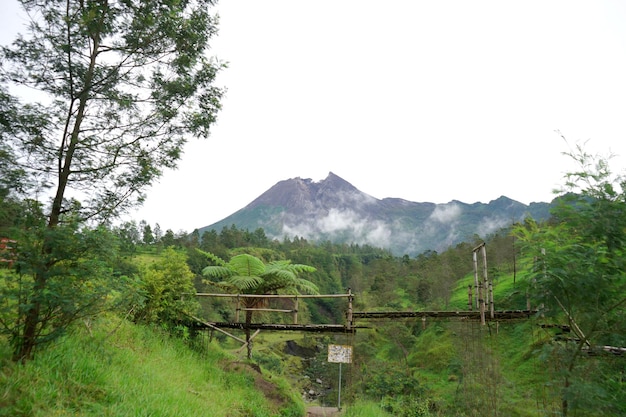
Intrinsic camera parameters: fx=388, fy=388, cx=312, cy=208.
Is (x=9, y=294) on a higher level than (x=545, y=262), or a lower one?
lower

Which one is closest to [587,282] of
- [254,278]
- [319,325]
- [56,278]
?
[56,278]

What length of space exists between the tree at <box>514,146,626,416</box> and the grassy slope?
4.69 meters

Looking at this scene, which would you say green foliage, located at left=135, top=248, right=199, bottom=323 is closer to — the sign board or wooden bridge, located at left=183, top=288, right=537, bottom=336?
wooden bridge, located at left=183, top=288, right=537, bottom=336

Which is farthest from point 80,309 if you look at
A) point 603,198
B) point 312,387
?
point 312,387

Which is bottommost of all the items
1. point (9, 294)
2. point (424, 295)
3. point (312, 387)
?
point (312, 387)

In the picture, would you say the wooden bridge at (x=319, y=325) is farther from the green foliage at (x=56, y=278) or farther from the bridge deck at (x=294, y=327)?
the green foliage at (x=56, y=278)

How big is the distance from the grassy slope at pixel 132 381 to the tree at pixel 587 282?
15.4 feet

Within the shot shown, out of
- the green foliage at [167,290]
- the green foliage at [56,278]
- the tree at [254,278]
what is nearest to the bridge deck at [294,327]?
the green foliage at [167,290]

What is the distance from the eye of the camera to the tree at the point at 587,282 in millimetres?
3582

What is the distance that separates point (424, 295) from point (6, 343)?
34982mm

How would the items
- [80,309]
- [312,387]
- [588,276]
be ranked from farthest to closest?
1. [312,387]
2. [80,309]
3. [588,276]

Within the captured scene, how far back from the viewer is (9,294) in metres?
4.28

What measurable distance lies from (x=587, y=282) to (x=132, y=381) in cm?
587

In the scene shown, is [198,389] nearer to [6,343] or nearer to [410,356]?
[6,343]
